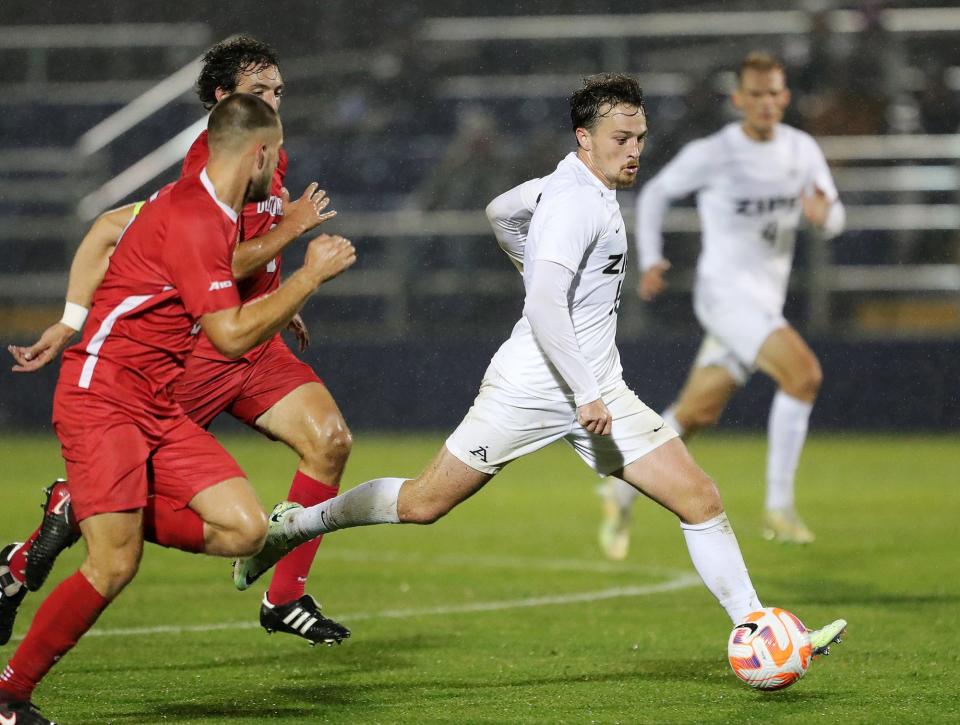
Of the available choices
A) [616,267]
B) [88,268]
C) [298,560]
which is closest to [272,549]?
[298,560]

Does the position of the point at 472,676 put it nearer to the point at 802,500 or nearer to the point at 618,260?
the point at 618,260

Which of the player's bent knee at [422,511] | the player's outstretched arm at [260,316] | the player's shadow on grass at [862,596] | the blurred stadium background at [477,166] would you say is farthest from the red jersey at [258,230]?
the blurred stadium background at [477,166]

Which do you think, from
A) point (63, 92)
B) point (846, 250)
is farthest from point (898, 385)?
point (63, 92)

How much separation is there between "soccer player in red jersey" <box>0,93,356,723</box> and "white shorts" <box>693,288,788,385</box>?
17.1 feet

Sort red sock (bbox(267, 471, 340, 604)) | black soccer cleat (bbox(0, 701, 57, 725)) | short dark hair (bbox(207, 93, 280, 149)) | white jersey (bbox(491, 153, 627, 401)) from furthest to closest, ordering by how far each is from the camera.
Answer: red sock (bbox(267, 471, 340, 604)), white jersey (bbox(491, 153, 627, 401)), short dark hair (bbox(207, 93, 280, 149)), black soccer cleat (bbox(0, 701, 57, 725))

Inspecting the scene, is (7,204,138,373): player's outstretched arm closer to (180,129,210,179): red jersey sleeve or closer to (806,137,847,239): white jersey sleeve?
(180,129,210,179): red jersey sleeve

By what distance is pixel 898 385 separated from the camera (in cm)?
1669

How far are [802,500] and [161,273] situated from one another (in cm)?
815

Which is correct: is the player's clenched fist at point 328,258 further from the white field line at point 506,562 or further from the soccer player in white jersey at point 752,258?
the soccer player in white jersey at point 752,258

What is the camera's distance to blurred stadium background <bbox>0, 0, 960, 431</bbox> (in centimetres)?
1689

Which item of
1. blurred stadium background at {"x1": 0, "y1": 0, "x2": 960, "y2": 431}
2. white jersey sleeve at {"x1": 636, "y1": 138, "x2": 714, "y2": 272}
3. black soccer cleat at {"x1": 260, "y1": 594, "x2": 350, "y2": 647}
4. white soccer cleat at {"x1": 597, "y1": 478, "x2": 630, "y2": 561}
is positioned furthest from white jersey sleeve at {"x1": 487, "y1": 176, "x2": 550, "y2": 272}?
blurred stadium background at {"x1": 0, "y1": 0, "x2": 960, "y2": 431}

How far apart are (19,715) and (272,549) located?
5.20 ft

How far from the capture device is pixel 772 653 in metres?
5.39

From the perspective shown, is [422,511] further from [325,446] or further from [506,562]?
[506,562]
